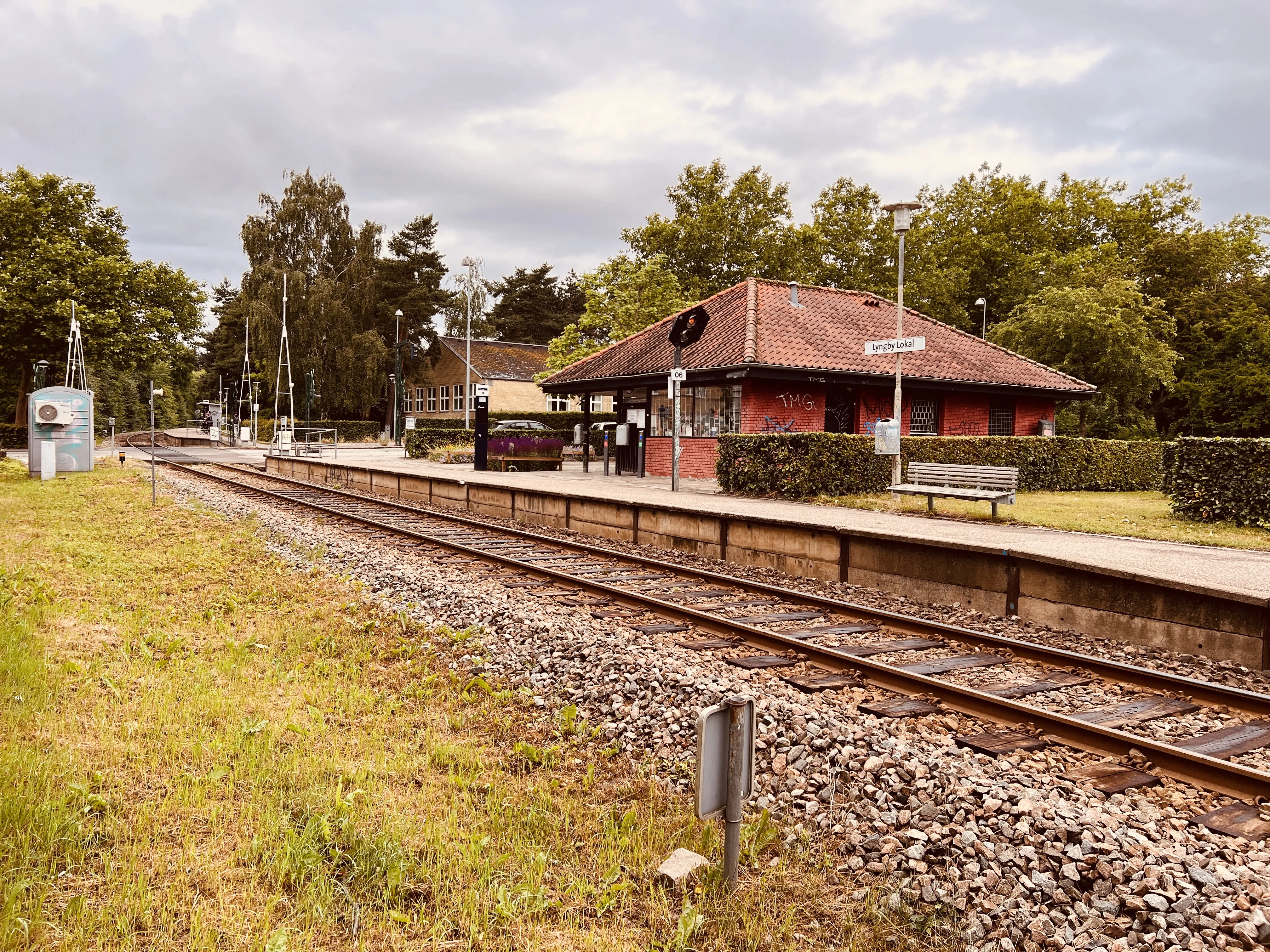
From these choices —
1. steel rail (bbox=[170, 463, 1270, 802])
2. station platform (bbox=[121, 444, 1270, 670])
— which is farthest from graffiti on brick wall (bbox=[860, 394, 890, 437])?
steel rail (bbox=[170, 463, 1270, 802])

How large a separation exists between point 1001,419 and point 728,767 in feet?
87.1

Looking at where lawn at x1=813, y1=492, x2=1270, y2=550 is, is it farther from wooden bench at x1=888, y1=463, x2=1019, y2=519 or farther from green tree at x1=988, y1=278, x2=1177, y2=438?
green tree at x1=988, y1=278, x2=1177, y2=438

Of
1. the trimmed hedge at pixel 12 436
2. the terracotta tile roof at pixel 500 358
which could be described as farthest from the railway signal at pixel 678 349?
the terracotta tile roof at pixel 500 358

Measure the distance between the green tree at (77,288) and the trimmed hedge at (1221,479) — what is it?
1532 inches

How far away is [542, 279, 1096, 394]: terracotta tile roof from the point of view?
2320cm

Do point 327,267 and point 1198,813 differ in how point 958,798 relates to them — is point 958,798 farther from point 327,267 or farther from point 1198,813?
point 327,267

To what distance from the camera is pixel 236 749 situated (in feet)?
13.5

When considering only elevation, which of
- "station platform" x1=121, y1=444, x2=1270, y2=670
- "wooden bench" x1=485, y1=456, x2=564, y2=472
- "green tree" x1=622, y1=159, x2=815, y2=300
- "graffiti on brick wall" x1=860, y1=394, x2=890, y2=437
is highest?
"green tree" x1=622, y1=159, x2=815, y2=300

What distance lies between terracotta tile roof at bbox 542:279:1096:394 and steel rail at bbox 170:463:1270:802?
1462 centimetres

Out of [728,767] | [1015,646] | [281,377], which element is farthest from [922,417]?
[281,377]

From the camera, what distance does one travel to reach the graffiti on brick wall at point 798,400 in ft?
74.9

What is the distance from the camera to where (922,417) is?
82.5 feet

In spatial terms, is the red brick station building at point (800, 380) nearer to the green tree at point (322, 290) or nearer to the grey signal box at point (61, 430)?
the grey signal box at point (61, 430)

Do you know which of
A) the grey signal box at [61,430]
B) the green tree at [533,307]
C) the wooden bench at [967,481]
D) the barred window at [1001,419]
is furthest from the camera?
the green tree at [533,307]
